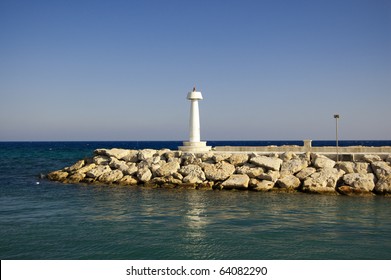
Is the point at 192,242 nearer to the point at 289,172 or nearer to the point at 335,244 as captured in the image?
the point at 335,244

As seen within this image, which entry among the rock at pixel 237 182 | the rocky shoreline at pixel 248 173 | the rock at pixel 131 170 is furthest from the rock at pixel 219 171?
the rock at pixel 131 170

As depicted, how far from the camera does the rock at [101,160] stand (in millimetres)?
25016

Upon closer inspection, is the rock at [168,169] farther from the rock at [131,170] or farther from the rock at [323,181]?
the rock at [323,181]

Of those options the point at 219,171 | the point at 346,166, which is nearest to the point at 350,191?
the point at 346,166

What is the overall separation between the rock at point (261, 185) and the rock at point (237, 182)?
12.3 inches

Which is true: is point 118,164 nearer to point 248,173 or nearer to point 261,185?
point 248,173

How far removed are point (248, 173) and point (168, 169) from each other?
183 inches

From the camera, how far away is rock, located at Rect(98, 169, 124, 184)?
22505mm

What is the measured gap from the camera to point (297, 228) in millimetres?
12234

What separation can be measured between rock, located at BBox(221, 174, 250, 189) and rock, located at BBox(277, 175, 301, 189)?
5.58ft

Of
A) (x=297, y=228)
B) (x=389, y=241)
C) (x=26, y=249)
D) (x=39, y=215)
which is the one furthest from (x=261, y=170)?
(x=26, y=249)

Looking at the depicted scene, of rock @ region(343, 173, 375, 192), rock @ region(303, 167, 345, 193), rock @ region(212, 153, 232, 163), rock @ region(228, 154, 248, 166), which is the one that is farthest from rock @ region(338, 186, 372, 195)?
rock @ region(212, 153, 232, 163)

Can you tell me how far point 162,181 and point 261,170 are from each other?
5540mm

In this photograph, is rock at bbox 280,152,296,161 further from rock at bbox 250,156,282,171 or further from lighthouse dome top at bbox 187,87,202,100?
lighthouse dome top at bbox 187,87,202,100
